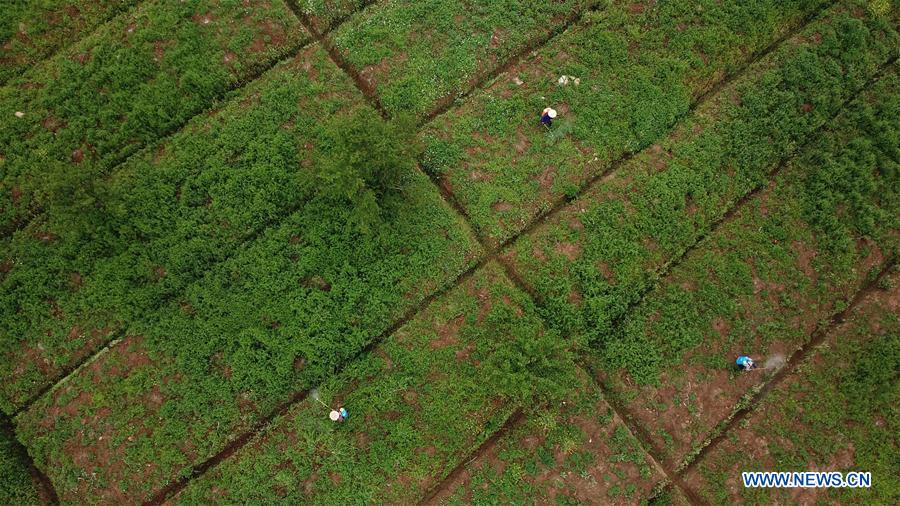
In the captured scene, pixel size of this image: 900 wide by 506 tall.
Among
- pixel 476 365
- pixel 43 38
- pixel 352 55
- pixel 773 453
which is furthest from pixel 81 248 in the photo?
pixel 773 453

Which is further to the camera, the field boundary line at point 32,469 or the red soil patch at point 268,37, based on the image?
the red soil patch at point 268,37

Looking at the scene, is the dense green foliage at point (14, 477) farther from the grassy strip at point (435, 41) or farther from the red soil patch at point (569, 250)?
the red soil patch at point (569, 250)

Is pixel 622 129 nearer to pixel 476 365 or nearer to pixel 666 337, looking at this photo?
pixel 666 337

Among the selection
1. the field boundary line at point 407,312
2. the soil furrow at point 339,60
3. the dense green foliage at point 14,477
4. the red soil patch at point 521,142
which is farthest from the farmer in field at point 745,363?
the dense green foliage at point 14,477

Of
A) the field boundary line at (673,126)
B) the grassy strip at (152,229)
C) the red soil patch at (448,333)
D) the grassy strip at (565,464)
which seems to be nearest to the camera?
the grassy strip at (565,464)

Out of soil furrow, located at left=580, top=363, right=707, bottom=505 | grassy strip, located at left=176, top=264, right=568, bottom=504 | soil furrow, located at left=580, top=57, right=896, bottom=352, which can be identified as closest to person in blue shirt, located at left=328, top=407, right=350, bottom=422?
grassy strip, located at left=176, top=264, right=568, bottom=504

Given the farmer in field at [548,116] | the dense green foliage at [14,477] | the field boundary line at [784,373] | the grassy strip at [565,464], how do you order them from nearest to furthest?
the dense green foliage at [14,477], the grassy strip at [565,464], the field boundary line at [784,373], the farmer in field at [548,116]
